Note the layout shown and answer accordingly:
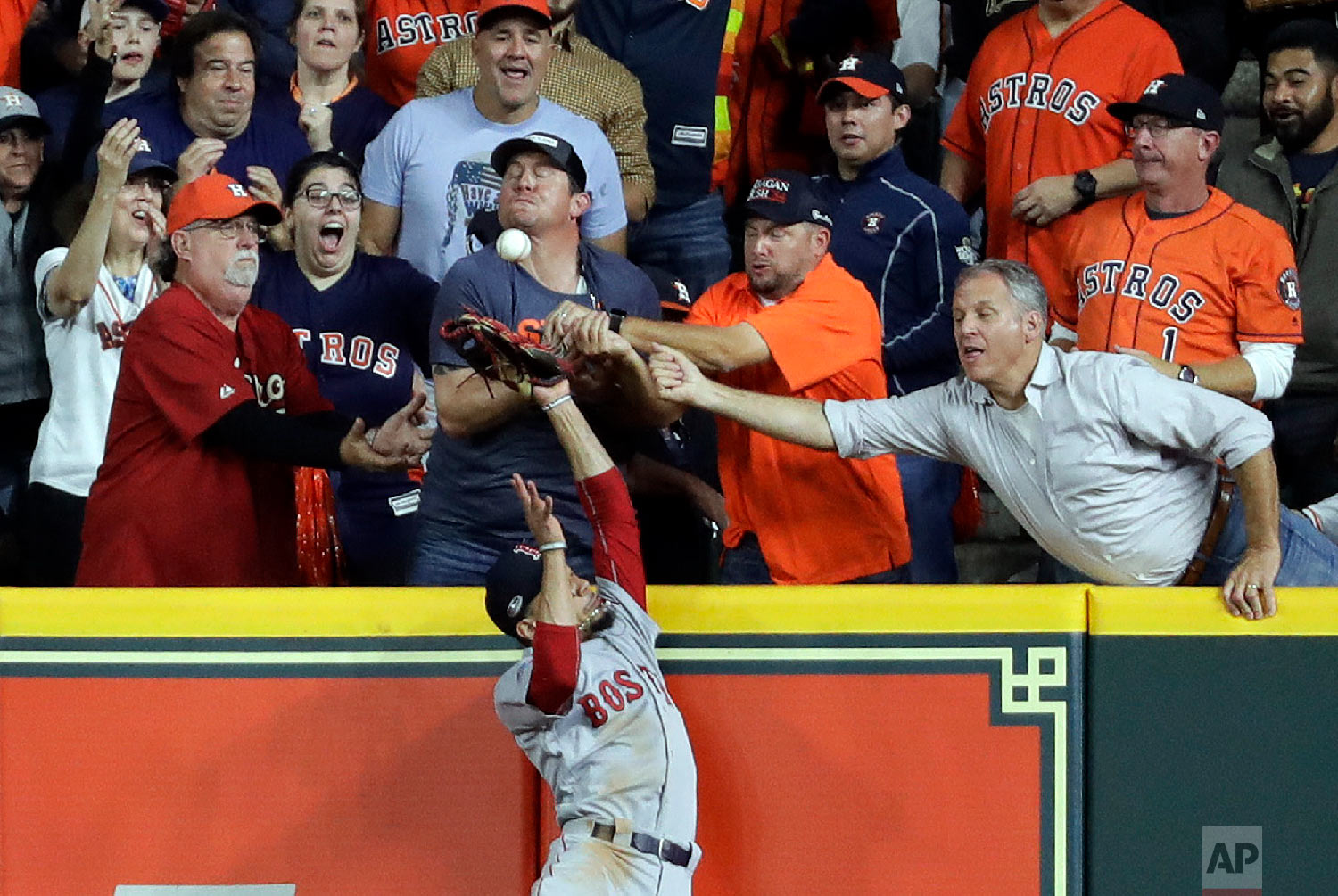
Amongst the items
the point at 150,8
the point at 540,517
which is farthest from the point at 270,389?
the point at 150,8

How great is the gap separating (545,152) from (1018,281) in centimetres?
162

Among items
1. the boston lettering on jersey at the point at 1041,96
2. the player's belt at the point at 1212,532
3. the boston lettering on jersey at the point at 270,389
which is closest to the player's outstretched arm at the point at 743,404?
the player's belt at the point at 1212,532

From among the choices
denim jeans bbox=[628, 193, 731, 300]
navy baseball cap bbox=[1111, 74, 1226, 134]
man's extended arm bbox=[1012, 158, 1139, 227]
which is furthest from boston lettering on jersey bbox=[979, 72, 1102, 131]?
denim jeans bbox=[628, 193, 731, 300]

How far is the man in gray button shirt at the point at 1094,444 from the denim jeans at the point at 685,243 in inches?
86.8

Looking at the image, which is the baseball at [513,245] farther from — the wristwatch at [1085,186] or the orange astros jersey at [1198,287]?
the wristwatch at [1085,186]

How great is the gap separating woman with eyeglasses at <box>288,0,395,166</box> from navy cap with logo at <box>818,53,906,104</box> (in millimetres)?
1924

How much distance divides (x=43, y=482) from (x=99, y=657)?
1.73m

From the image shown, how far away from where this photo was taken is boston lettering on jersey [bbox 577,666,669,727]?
5.40m

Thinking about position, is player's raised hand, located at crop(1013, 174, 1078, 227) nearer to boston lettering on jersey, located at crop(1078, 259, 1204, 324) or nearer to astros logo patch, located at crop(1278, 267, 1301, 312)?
boston lettering on jersey, located at crop(1078, 259, 1204, 324)

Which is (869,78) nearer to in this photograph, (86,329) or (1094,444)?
(1094,444)

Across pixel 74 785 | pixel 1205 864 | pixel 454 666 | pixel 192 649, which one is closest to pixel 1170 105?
pixel 1205 864

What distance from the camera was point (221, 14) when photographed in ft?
26.3

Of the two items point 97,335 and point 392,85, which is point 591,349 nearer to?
point 97,335

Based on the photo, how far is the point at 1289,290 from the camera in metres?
6.79
